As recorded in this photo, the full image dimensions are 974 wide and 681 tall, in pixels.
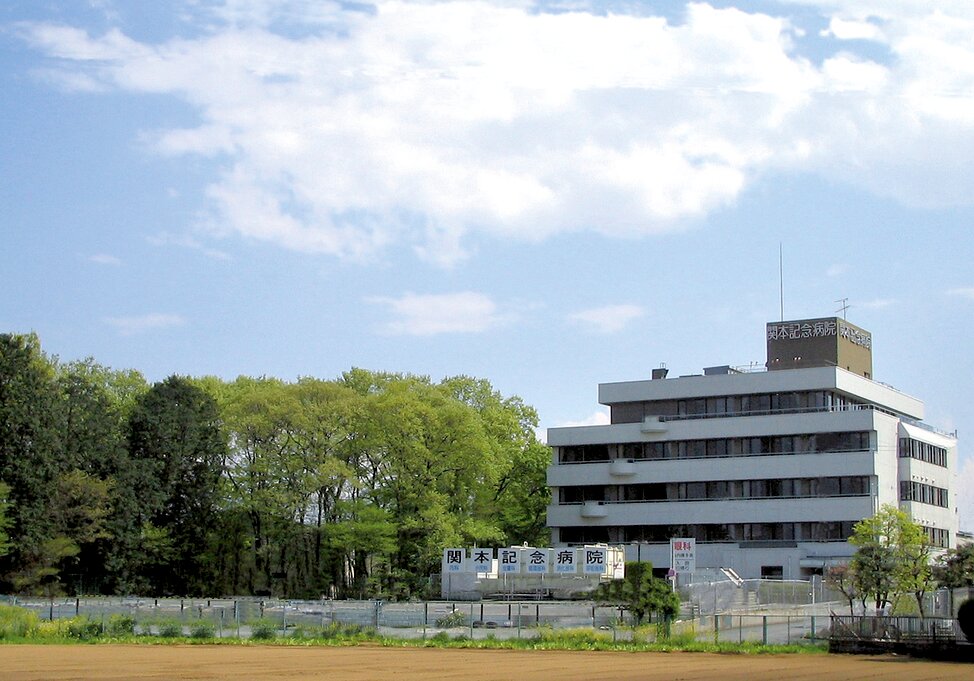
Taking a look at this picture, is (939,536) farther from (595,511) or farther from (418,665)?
(418,665)

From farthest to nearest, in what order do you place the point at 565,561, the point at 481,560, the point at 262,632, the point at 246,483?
the point at 246,483, the point at 481,560, the point at 565,561, the point at 262,632

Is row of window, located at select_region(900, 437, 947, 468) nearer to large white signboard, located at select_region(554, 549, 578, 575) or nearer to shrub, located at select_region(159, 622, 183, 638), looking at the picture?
large white signboard, located at select_region(554, 549, 578, 575)

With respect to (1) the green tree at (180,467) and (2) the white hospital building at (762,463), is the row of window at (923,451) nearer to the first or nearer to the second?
(2) the white hospital building at (762,463)

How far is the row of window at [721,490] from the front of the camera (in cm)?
9130

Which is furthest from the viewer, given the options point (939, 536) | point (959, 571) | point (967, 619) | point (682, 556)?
point (939, 536)

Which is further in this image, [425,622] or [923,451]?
Answer: [923,451]

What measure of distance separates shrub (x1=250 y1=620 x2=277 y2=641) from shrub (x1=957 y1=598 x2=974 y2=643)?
26751 mm


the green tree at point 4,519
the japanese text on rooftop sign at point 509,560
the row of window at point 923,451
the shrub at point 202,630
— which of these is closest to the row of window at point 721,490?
the row of window at point 923,451

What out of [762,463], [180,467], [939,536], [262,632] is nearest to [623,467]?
[762,463]

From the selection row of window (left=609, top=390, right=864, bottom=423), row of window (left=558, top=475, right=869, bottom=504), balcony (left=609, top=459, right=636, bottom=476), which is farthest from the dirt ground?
balcony (left=609, top=459, right=636, bottom=476)

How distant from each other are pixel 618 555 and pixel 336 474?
20706 mm

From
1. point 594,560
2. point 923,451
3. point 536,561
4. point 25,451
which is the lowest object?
point 536,561

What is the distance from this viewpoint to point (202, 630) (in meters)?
54.1

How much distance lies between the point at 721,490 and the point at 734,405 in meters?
6.90
